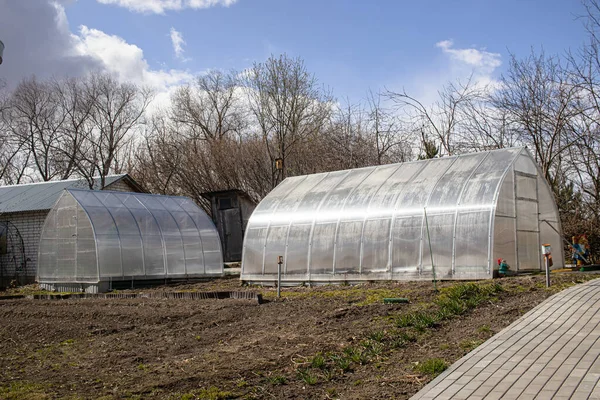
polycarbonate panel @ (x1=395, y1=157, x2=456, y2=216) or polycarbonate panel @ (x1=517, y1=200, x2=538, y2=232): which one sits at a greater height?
polycarbonate panel @ (x1=395, y1=157, x2=456, y2=216)

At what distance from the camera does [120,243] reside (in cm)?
2052

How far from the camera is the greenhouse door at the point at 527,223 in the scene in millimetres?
15969

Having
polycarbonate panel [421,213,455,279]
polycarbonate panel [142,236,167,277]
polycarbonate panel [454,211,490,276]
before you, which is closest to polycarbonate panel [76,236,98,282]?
polycarbonate panel [142,236,167,277]

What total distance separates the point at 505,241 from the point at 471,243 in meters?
0.97

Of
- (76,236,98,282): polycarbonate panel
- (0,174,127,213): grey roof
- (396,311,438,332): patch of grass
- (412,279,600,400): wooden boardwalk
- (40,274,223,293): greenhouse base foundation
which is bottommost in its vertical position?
(40,274,223,293): greenhouse base foundation

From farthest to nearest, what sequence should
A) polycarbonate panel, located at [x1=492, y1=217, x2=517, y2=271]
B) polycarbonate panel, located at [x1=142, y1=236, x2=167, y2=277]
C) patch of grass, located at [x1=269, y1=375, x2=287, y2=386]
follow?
1. polycarbonate panel, located at [x1=142, y1=236, x2=167, y2=277]
2. polycarbonate panel, located at [x1=492, y1=217, x2=517, y2=271]
3. patch of grass, located at [x1=269, y1=375, x2=287, y2=386]

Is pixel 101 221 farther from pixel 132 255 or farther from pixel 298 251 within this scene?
pixel 298 251

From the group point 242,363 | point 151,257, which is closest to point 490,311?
point 242,363

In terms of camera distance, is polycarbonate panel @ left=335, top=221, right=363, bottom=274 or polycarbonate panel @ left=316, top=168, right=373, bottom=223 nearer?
polycarbonate panel @ left=335, top=221, right=363, bottom=274

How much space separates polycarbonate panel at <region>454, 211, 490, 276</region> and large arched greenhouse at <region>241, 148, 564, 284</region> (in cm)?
2

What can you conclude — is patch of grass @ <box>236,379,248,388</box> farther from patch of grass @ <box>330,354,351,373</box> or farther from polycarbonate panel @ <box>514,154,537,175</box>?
polycarbonate panel @ <box>514,154,537,175</box>

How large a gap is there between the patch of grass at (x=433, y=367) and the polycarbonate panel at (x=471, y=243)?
8.45 meters

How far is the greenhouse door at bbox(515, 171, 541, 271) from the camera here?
1597 centimetres

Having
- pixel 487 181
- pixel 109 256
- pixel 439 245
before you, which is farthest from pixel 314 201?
pixel 109 256
